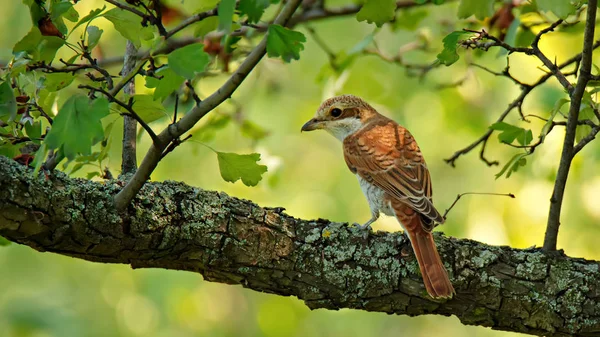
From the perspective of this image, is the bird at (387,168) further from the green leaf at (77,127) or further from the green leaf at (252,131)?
the green leaf at (77,127)

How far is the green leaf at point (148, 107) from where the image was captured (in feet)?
9.80

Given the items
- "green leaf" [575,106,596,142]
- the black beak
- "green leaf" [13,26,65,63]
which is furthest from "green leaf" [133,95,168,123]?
the black beak

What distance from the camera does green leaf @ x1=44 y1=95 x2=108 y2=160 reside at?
2.41m

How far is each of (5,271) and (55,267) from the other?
57 centimetres

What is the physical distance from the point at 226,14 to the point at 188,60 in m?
0.20

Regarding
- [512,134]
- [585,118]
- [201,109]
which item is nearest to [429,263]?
[512,134]

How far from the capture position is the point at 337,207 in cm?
835

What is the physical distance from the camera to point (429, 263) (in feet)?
11.6

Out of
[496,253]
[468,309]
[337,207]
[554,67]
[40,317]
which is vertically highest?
[337,207]

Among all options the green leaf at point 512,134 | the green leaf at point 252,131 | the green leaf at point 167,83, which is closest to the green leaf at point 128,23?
the green leaf at point 167,83

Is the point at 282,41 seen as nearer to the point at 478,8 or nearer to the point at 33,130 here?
the point at 478,8

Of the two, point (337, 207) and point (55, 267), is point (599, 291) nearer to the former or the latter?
point (337, 207)

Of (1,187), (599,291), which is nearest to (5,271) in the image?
(1,187)

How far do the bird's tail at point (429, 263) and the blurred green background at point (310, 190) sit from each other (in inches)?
Result: 84.8
